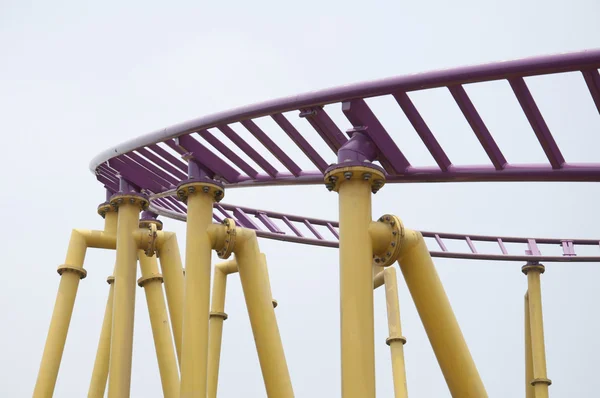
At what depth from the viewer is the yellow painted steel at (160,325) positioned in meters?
11.8

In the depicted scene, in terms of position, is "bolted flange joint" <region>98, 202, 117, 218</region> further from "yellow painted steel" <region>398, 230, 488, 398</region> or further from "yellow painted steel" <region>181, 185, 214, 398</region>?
"yellow painted steel" <region>398, 230, 488, 398</region>

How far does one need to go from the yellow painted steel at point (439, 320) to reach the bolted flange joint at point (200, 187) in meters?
2.48

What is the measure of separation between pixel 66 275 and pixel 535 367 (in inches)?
298

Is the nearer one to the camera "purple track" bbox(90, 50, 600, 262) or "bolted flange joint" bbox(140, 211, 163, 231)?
"purple track" bbox(90, 50, 600, 262)

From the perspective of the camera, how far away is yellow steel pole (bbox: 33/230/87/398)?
38.4ft

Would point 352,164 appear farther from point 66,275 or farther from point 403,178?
point 66,275

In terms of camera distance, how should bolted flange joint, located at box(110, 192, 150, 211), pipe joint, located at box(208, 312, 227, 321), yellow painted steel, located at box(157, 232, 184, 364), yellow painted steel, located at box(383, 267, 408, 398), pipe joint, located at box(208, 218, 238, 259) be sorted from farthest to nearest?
yellow painted steel, located at box(383, 267, 408, 398)
pipe joint, located at box(208, 312, 227, 321)
bolted flange joint, located at box(110, 192, 150, 211)
yellow painted steel, located at box(157, 232, 184, 364)
pipe joint, located at box(208, 218, 238, 259)

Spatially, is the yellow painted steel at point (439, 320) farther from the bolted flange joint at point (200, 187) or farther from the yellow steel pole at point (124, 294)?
the yellow steel pole at point (124, 294)

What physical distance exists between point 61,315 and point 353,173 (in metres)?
5.34

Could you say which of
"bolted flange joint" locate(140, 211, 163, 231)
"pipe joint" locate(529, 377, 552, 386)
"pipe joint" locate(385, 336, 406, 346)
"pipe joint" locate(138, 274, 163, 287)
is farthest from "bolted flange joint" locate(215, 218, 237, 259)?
"pipe joint" locate(529, 377, 552, 386)

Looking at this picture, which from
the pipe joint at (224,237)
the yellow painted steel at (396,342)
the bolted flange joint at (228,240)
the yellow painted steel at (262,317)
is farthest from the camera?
the yellow painted steel at (396,342)

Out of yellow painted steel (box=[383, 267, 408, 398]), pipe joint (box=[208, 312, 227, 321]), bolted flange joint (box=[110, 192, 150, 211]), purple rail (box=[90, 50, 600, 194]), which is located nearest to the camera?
purple rail (box=[90, 50, 600, 194])

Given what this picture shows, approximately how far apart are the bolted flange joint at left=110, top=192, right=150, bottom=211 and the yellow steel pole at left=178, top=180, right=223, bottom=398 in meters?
1.55

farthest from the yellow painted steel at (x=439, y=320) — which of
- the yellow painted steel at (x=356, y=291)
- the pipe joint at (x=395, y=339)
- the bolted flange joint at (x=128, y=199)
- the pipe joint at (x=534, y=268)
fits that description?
the pipe joint at (x=534, y=268)
